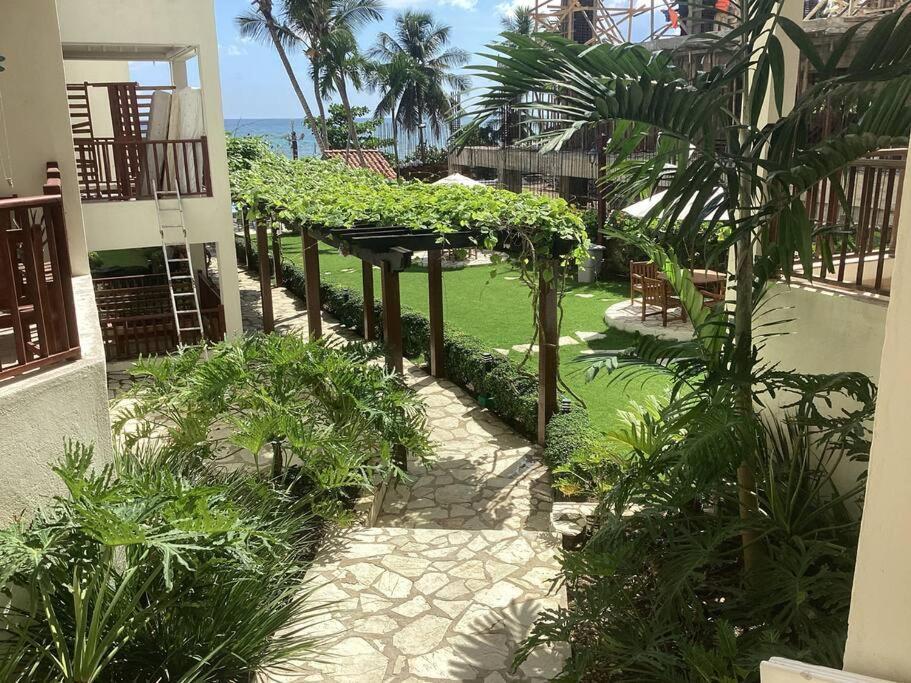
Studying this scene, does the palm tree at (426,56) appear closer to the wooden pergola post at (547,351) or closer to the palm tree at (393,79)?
the palm tree at (393,79)

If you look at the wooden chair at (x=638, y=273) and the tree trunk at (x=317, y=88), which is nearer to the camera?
the wooden chair at (x=638, y=273)

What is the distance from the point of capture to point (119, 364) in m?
12.1

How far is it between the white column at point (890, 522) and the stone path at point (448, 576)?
358cm

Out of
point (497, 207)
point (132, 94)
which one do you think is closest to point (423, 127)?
point (132, 94)

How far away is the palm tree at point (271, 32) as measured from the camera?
4175 cm

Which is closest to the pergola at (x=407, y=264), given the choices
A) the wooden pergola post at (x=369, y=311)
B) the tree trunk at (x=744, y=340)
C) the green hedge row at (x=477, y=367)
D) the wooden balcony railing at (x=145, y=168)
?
the green hedge row at (x=477, y=367)

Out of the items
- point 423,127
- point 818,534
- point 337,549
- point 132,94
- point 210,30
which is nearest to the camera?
point 818,534

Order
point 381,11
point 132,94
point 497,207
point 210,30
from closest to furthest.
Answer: point 497,207 < point 210,30 < point 132,94 < point 381,11

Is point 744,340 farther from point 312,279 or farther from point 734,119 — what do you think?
point 312,279

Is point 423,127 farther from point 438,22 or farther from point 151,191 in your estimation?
point 151,191

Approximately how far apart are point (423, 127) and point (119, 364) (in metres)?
43.5

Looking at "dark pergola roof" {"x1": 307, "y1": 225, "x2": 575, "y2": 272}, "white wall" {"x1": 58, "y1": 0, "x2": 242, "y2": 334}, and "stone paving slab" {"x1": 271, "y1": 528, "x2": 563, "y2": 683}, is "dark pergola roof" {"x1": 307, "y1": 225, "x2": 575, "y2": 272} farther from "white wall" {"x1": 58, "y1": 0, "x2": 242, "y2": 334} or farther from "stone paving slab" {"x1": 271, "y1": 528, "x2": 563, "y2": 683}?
"white wall" {"x1": 58, "y1": 0, "x2": 242, "y2": 334}

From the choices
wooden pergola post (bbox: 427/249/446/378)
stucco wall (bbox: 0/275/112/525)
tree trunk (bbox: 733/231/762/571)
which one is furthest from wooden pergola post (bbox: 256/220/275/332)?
tree trunk (bbox: 733/231/762/571)

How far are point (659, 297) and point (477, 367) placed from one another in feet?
16.1
